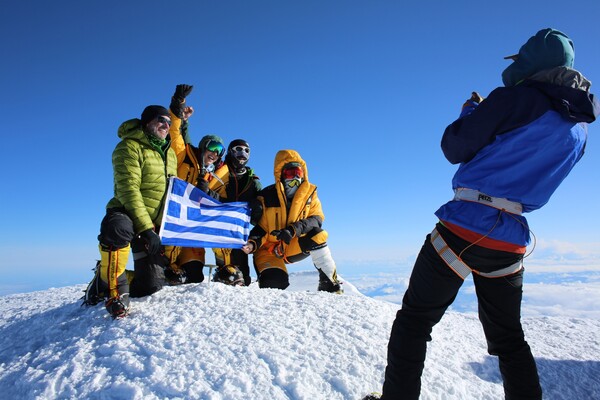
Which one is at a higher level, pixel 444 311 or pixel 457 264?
pixel 457 264

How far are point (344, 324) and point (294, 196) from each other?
219cm

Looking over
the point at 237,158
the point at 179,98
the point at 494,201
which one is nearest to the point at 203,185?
the point at 237,158

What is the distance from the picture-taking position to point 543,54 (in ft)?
6.82

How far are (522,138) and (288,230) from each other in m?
3.28

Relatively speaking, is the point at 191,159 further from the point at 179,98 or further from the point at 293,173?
the point at 293,173

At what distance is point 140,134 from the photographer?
3.84 m

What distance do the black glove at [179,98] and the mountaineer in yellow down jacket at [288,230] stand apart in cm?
160

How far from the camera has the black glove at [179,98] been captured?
196 inches

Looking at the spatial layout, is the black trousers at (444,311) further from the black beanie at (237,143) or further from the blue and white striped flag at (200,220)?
the black beanie at (237,143)

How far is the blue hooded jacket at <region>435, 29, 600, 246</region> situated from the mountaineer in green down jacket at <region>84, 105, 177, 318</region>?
9.24 feet

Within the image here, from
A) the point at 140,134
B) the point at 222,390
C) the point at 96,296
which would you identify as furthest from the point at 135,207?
the point at 222,390

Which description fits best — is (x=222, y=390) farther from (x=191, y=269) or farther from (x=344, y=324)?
(x=191, y=269)

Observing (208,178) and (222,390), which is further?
(208,178)

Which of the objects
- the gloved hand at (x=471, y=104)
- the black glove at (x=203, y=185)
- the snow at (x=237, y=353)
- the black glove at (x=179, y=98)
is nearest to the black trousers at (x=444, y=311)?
the snow at (x=237, y=353)
